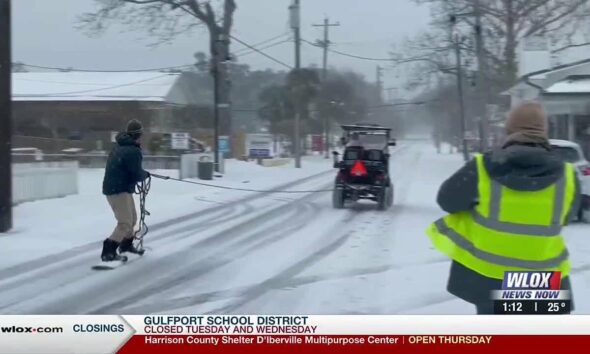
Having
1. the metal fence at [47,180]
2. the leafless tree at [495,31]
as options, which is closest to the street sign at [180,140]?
the metal fence at [47,180]

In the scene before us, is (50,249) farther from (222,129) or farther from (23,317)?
(222,129)

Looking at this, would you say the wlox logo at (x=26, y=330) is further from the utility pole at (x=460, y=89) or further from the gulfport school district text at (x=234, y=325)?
the utility pole at (x=460, y=89)

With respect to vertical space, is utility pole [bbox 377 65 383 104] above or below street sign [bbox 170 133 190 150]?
above

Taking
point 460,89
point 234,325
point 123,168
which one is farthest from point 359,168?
point 123,168

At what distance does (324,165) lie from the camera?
4371 mm

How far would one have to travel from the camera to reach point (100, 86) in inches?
151

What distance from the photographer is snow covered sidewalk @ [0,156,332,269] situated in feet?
13.6

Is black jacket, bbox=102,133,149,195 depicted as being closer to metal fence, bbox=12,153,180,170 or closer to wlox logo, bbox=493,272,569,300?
metal fence, bbox=12,153,180,170

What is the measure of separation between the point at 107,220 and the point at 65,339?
53 centimetres

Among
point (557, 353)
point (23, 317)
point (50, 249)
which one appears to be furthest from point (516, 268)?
point (50, 249)

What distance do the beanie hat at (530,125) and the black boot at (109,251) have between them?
5.98 feet

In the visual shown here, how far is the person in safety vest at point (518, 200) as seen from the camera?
3.68m

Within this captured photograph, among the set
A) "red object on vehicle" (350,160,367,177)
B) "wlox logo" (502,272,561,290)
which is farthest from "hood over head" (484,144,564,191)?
"red object on vehicle" (350,160,367,177)

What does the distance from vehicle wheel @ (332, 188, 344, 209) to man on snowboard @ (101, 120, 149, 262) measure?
4.02ft
